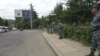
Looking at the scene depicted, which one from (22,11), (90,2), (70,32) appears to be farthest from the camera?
(22,11)

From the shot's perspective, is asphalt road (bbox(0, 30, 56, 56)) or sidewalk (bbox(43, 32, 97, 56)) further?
asphalt road (bbox(0, 30, 56, 56))

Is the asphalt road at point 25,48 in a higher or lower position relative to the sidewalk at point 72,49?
lower

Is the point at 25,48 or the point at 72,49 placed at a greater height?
the point at 72,49

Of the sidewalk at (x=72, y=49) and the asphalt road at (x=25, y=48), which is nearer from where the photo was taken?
the sidewalk at (x=72, y=49)

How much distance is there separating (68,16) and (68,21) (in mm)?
2041

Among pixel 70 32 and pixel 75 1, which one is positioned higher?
pixel 75 1

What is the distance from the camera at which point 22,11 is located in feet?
325

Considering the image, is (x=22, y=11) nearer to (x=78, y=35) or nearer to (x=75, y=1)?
(x=75, y=1)

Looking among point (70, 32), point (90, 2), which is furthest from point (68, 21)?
point (70, 32)

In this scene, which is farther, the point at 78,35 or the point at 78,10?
the point at 78,10

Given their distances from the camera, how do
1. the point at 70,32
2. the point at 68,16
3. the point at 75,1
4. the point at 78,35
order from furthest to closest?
1. the point at 68,16
2. the point at 75,1
3. the point at 70,32
4. the point at 78,35

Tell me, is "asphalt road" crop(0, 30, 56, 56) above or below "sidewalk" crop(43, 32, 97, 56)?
below

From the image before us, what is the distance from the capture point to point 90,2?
25.4 metres

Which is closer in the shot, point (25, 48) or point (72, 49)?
point (72, 49)
